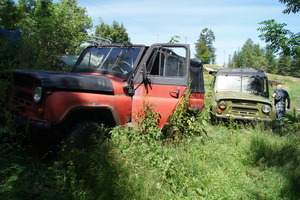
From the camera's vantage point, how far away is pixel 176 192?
288 centimetres

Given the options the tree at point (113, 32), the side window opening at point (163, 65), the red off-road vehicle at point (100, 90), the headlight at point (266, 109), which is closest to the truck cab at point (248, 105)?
the headlight at point (266, 109)

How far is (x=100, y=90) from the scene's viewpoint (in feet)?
11.0

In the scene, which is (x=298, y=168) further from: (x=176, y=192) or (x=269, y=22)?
(x=269, y=22)

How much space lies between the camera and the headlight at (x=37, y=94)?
9.09ft

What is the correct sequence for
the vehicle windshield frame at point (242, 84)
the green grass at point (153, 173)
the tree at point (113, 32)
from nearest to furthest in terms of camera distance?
the green grass at point (153, 173) < the vehicle windshield frame at point (242, 84) < the tree at point (113, 32)

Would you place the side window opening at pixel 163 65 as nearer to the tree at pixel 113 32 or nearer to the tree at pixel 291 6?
the tree at pixel 291 6

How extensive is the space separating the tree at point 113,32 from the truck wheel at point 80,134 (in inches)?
1612

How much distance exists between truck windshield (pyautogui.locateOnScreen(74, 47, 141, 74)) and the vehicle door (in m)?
0.25

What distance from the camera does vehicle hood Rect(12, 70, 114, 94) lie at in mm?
2814

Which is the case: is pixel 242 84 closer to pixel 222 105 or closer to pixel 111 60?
pixel 222 105

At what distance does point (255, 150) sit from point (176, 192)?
86.3 inches

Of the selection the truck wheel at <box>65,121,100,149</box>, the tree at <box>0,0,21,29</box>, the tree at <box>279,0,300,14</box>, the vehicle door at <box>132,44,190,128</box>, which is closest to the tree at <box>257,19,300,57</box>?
the tree at <box>279,0,300,14</box>

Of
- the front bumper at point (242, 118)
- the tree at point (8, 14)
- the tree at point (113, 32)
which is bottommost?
the front bumper at point (242, 118)

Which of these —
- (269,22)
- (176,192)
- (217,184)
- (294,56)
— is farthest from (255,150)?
(269,22)
